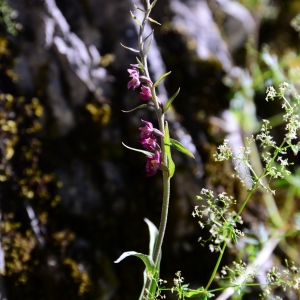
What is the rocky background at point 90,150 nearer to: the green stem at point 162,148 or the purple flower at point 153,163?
the green stem at point 162,148

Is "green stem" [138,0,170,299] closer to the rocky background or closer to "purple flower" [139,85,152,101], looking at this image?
"purple flower" [139,85,152,101]

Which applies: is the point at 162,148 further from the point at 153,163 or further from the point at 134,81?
the point at 134,81

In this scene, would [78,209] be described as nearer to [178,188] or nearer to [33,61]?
[178,188]

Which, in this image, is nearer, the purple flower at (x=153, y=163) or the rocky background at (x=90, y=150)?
the purple flower at (x=153, y=163)

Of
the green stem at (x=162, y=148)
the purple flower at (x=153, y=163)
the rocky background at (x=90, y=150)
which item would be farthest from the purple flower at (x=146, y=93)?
the rocky background at (x=90, y=150)

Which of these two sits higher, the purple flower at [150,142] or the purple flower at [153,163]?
the purple flower at [150,142]

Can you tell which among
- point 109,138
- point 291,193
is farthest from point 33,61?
point 291,193

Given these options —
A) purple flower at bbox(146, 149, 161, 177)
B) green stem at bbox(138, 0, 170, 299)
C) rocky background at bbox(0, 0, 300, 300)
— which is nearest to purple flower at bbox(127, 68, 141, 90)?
green stem at bbox(138, 0, 170, 299)

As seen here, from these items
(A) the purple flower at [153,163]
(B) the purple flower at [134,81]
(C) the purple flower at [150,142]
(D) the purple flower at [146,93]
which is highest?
(B) the purple flower at [134,81]
